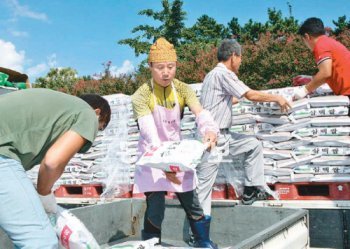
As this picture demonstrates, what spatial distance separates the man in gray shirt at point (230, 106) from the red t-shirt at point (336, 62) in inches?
17.3

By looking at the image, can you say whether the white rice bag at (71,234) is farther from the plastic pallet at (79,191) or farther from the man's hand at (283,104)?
the plastic pallet at (79,191)

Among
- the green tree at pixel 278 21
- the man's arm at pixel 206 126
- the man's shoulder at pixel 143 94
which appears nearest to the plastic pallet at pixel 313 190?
the man's arm at pixel 206 126

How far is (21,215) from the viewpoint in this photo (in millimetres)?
1930

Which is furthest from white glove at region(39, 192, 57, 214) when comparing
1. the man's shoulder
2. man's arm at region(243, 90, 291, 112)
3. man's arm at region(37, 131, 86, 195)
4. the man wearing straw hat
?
man's arm at region(243, 90, 291, 112)

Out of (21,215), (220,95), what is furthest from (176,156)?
(220,95)

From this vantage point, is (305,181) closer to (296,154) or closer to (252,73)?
(296,154)

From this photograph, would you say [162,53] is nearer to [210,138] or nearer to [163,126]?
[163,126]

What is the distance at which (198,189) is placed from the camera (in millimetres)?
3736

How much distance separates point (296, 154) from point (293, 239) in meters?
1.46

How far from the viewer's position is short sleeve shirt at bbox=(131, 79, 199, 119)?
334 centimetres

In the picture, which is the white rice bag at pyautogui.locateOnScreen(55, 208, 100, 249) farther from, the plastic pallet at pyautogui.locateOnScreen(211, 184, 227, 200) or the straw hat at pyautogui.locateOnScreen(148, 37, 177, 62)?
the plastic pallet at pyautogui.locateOnScreen(211, 184, 227, 200)

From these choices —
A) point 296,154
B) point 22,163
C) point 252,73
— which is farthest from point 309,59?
point 22,163

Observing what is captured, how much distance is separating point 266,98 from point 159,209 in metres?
1.37

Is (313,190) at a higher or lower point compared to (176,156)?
lower
